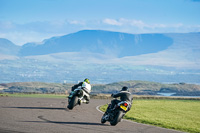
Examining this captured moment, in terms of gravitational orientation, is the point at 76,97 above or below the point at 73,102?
above

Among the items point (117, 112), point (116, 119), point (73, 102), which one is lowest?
point (116, 119)

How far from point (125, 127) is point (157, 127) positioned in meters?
1.80

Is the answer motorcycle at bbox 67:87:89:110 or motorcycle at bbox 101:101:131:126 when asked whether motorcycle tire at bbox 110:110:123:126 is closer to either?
motorcycle at bbox 101:101:131:126

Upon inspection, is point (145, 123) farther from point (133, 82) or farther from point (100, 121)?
point (133, 82)

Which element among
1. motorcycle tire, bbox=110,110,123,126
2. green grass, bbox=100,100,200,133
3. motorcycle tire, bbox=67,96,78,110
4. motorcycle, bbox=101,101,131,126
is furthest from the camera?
motorcycle tire, bbox=67,96,78,110

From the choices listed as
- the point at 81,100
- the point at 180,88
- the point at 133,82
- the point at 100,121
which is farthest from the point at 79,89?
the point at 133,82

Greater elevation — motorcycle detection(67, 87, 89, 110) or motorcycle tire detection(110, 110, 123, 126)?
motorcycle detection(67, 87, 89, 110)

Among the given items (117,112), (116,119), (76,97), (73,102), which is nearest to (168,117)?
(76,97)

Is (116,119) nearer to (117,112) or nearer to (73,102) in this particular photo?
(117,112)

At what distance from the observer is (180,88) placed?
531 feet

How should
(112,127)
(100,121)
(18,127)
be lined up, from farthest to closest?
1. (100,121)
2. (112,127)
3. (18,127)

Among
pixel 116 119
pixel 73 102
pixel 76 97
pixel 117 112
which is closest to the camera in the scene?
pixel 116 119

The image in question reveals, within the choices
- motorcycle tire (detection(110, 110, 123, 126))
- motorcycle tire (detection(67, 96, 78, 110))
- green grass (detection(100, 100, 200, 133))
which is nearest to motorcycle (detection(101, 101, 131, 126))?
motorcycle tire (detection(110, 110, 123, 126))

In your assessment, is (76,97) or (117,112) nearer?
(117,112)
